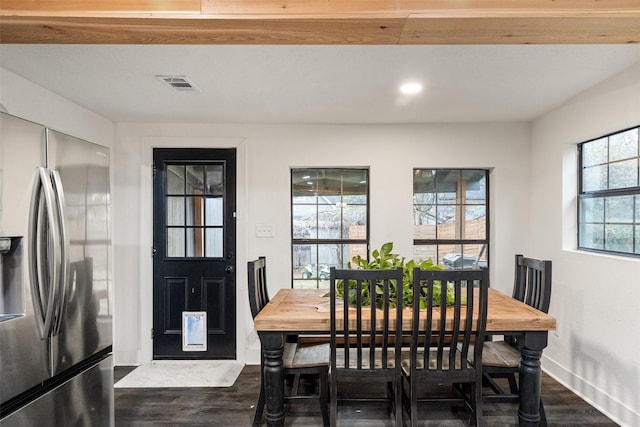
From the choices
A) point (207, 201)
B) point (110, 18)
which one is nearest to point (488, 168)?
point (207, 201)

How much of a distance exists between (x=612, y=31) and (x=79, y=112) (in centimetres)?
351

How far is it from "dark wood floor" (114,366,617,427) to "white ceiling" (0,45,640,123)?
2.29 meters

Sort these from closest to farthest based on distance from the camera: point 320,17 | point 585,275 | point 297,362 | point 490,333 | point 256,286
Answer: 1. point 320,17
2. point 490,333
3. point 297,362
4. point 256,286
5. point 585,275

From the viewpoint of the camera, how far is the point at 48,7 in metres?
1.29

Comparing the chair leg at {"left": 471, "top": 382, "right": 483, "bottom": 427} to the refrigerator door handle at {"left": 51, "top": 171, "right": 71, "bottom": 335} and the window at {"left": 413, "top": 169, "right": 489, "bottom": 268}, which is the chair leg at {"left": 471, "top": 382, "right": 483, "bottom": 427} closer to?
the window at {"left": 413, "top": 169, "right": 489, "bottom": 268}

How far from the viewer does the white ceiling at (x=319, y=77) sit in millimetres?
2074

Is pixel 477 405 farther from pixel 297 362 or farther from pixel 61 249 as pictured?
pixel 61 249

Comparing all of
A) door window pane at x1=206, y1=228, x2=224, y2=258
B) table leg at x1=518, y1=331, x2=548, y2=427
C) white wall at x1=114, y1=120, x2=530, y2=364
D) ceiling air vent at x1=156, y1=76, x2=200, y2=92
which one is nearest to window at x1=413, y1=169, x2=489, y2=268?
white wall at x1=114, y1=120, x2=530, y2=364

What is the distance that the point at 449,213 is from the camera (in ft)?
12.3

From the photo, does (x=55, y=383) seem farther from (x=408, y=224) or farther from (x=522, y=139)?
(x=522, y=139)

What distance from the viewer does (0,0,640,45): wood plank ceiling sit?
4.21 ft

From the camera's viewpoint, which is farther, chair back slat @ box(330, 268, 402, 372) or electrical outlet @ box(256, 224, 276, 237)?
electrical outlet @ box(256, 224, 276, 237)

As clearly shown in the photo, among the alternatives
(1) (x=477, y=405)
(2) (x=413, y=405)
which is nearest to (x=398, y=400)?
(2) (x=413, y=405)

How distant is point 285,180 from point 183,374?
6.60 ft
